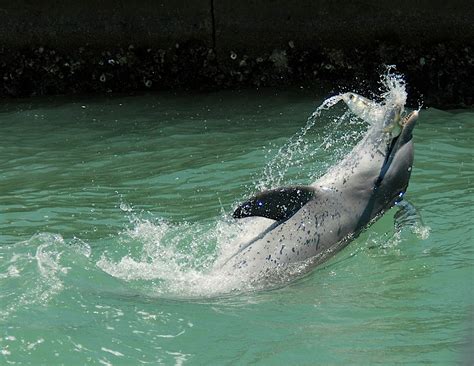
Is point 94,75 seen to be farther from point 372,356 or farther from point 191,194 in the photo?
point 372,356

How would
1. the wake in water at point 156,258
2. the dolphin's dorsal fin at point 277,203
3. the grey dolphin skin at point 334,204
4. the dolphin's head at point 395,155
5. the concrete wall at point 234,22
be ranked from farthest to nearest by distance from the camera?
the concrete wall at point 234,22 → the dolphin's head at point 395,155 → the grey dolphin skin at point 334,204 → the wake in water at point 156,258 → the dolphin's dorsal fin at point 277,203

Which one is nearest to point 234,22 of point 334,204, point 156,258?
point 156,258

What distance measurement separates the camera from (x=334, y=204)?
733 cm

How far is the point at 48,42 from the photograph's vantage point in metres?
13.3

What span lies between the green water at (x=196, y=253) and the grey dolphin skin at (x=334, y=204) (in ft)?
Result: 0.68

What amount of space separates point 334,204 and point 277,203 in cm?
60

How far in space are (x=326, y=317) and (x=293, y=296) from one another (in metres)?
0.40

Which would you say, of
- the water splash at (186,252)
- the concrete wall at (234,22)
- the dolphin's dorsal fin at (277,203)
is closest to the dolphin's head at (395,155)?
the water splash at (186,252)

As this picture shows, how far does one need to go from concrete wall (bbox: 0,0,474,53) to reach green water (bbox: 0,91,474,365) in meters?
1.46

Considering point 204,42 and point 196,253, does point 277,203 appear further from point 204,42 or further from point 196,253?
point 204,42

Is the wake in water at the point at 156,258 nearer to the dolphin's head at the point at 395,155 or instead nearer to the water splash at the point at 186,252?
the water splash at the point at 186,252

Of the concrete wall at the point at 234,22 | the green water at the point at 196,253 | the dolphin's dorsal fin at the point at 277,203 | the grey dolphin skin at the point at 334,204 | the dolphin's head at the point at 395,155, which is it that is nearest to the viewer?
the green water at the point at 196,253

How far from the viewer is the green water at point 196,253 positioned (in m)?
6.07

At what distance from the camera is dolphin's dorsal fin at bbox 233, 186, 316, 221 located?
→ 22.0ft
